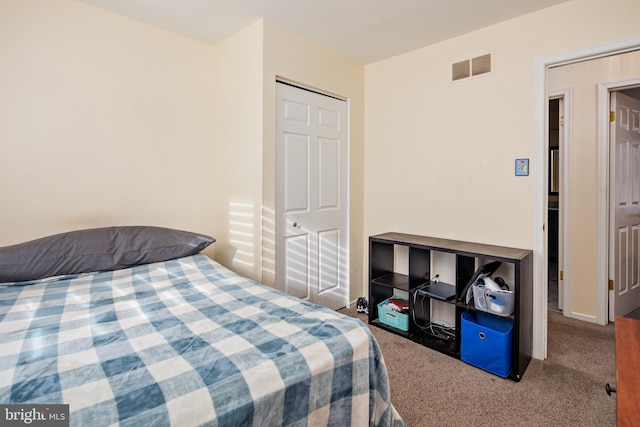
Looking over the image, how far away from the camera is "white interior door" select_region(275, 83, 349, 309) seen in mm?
2770

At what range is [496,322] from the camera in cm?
238

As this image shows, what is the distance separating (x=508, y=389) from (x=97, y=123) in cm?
327

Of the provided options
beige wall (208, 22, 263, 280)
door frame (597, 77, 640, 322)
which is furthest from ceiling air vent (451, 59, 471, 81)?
beige wall (208, 22, 263, 280)

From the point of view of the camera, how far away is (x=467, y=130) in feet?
8.89

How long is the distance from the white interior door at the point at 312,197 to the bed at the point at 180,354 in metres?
1.04

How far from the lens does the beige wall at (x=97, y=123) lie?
2.07 metres

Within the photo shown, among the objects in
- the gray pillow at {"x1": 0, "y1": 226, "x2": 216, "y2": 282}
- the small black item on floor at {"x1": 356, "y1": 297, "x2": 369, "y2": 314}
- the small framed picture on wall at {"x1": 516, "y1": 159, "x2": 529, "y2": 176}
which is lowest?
the small black item on floor at {"x1": 356, "y1": 297, "x2": 369, "y2": 314}

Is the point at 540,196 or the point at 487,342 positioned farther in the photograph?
the point at 540,196

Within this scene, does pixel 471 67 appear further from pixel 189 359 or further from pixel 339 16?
pixel 189 359

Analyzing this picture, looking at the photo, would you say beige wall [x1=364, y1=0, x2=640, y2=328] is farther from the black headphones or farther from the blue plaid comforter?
the blue plaid comforter

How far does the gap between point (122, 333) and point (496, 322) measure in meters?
2.34

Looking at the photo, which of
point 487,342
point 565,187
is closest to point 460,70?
point 565,187

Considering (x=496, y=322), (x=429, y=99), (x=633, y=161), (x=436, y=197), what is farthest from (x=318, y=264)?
(x=633, y=161)

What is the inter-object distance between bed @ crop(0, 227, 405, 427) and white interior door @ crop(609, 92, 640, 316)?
288 centimetres
